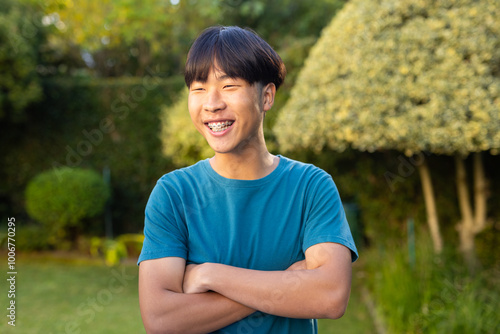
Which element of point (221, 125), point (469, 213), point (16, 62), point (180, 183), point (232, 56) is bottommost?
point (469, 213)

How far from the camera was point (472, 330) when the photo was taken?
11.4 feet

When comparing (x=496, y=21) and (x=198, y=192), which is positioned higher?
(x=496, y=21)

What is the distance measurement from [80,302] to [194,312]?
16.8ft

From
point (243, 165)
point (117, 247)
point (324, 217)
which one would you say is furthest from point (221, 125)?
point (117, 247)

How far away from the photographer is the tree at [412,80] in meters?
4.16

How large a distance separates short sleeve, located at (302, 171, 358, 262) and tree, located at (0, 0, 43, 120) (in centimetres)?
763

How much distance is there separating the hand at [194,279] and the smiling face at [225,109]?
1.20 ft

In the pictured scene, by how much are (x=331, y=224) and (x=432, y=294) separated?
125 inches

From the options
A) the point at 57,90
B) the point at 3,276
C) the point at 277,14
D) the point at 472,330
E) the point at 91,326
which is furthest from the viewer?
the point at 277,14

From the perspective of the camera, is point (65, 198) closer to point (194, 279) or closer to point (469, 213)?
point (469, 213)

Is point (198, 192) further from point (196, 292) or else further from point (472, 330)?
point (472, 330)

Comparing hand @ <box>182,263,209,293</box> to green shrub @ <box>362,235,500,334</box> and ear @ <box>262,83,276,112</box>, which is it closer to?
ear @ <box>262,83,276,112</box>

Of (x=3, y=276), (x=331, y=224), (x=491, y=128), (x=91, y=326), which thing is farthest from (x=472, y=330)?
(x=3, y=276)

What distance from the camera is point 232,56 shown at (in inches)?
57.0
